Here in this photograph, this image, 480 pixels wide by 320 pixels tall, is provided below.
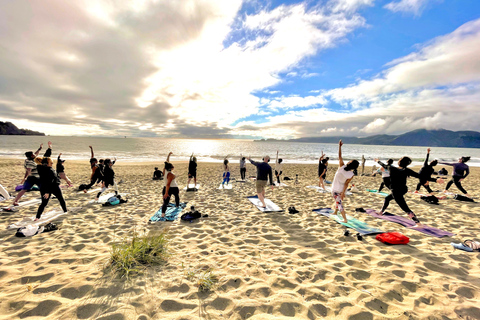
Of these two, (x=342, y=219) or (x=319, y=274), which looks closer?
(x=319, y=274)

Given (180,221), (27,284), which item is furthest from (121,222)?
(27,284)

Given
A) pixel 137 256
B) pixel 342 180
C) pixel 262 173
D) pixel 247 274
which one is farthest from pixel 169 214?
pixel 342 180

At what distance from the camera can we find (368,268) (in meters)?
3.99

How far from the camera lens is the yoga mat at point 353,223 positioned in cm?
579

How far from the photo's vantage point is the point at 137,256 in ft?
13.3

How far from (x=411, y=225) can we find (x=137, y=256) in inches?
324

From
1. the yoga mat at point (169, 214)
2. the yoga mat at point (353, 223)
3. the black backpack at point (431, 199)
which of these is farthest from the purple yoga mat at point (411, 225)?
the yoga mat at point (169, 214)

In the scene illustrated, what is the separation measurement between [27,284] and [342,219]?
26.6 ft

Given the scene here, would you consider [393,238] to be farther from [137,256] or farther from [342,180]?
[137,256]

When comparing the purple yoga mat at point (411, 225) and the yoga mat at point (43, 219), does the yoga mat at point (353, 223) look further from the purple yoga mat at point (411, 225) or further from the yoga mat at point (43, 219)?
the yoga mat at point (43, 219)

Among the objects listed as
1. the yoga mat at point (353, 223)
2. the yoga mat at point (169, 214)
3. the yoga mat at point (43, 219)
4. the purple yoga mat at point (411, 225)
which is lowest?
the purple yoga mat at point (411, 225)

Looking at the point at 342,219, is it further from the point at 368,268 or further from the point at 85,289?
the point at 85,289

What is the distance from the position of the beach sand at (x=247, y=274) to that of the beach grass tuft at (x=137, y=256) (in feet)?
0.58

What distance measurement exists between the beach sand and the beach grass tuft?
0.18 m
